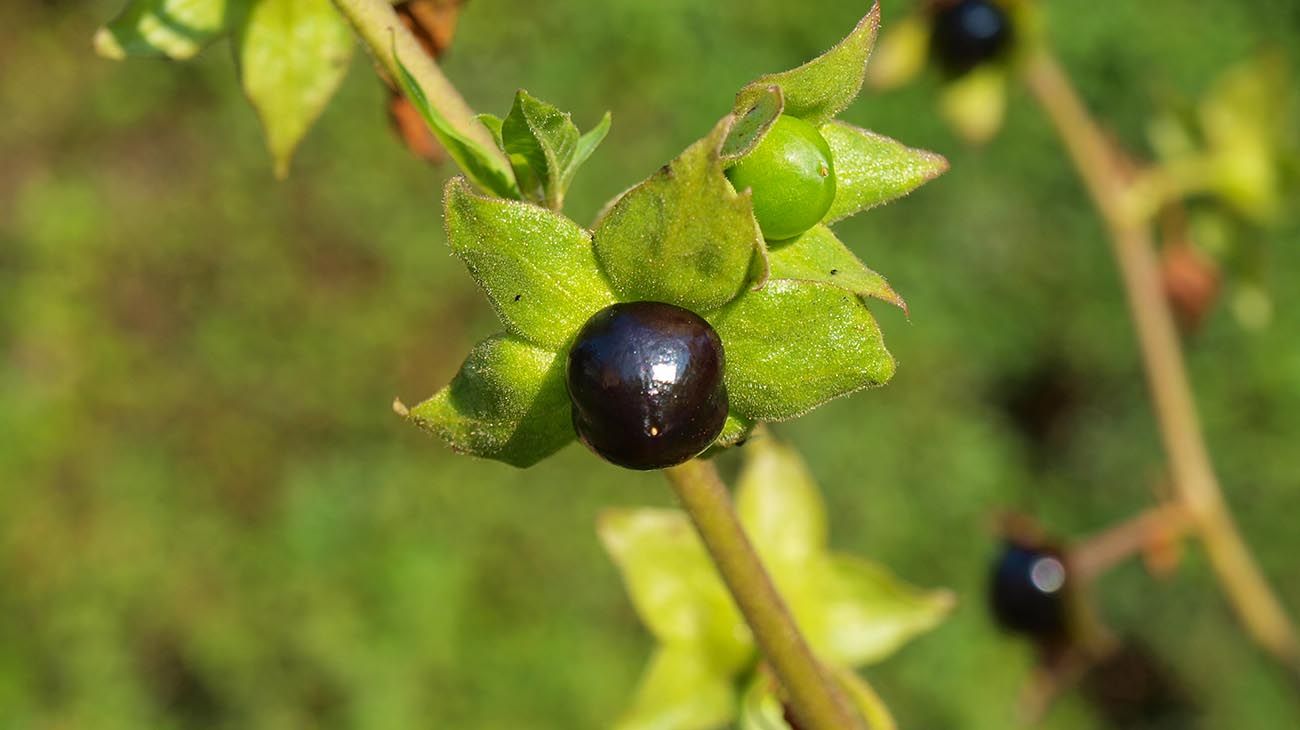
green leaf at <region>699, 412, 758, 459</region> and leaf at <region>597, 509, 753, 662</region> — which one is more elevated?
green leaf at <region>699, 412, 758, 459</region>

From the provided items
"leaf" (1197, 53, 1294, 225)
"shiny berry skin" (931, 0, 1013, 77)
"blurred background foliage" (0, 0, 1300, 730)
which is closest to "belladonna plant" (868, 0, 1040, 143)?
"shiny berry skin" (931, 0, 1013, 77)

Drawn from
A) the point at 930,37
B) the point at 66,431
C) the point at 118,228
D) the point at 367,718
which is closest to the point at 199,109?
the point at 118,228

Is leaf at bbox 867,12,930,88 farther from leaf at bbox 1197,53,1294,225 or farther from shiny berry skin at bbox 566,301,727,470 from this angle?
shiny berry skin at bbox 566,301,727,470

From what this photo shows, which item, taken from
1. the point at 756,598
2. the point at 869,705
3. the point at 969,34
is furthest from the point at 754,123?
the point at 969,34

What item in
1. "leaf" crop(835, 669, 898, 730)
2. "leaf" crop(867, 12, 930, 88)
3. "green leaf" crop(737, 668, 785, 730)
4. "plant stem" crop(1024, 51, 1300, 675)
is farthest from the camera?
"leaf" crop(867, 12, 930, 88)

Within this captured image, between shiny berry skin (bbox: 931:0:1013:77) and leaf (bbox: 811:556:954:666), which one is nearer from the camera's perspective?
leaf (bbox: 811:556:954:666)

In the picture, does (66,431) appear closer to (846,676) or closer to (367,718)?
(367,718)

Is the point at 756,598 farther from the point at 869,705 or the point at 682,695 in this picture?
the point at 682,695
